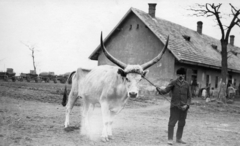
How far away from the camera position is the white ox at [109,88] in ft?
19.1

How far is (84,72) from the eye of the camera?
756 cm

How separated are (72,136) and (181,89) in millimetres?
2825

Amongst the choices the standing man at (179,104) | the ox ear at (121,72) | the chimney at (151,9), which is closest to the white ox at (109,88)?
the ox ear at (121,72)

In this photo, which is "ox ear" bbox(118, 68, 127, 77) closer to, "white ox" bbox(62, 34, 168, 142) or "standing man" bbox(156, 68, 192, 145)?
"white ox" bbox(62, 34, 168, 142)

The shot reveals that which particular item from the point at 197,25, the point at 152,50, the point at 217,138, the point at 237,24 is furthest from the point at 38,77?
the point at 217,138

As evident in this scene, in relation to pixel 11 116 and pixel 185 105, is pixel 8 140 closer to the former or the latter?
pixel 11 116

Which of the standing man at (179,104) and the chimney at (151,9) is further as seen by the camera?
the chimney at (151,9)

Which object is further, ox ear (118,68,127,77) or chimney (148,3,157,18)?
chimney (148,3,157,18)

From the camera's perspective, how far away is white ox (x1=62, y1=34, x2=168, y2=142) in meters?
5.84

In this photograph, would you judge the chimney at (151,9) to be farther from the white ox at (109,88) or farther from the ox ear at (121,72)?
the ox ear at (121,72)

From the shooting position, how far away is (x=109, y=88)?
6.17m

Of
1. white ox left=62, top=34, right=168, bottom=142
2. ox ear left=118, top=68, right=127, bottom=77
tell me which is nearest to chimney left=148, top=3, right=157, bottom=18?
white ox left=62, top=34, right=168, bottom=142

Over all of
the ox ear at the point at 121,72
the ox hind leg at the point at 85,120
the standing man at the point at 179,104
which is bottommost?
the ox hind leg at the point at 85,120

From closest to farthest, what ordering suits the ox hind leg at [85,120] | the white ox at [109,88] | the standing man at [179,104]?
the white ox at [109,88]
the standing man at [179,104]
the ox hind leg at [85,120]
